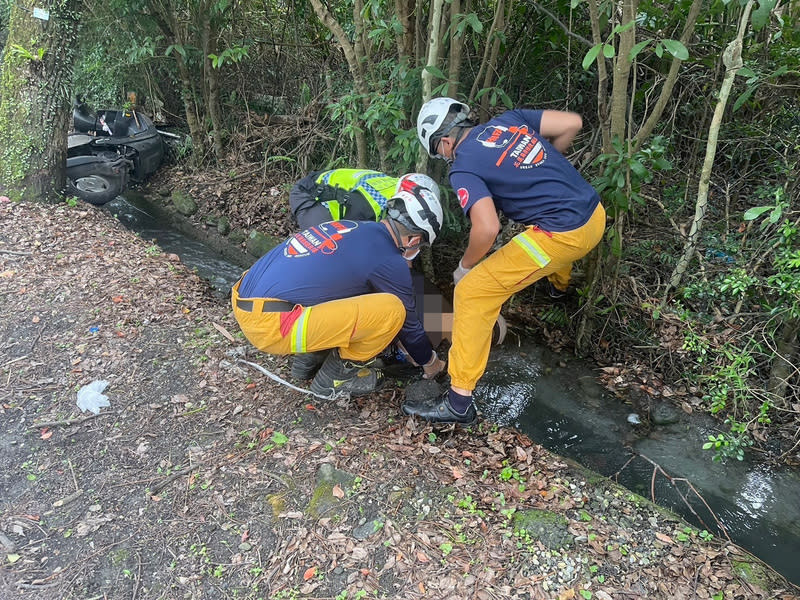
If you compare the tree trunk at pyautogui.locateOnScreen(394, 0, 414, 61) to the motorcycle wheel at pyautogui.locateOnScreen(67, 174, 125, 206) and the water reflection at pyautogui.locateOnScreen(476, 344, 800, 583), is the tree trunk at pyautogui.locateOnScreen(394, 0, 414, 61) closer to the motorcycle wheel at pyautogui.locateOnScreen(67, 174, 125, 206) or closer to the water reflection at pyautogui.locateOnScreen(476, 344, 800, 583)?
the water reflection at pyautogui.locateOnScreen(476, 344, 800, 583)

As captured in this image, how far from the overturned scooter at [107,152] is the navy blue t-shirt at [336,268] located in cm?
426

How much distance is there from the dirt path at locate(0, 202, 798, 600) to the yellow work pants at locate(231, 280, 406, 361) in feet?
1.65

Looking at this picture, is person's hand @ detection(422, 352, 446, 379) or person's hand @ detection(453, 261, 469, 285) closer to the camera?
person's hand @ detection(453, 261, 469, 285)

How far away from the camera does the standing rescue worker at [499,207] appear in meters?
2.98

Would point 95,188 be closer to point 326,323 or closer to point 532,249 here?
point 326,323

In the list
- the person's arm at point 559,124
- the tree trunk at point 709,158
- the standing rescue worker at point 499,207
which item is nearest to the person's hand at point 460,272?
the standing rescue worker at point 499,207

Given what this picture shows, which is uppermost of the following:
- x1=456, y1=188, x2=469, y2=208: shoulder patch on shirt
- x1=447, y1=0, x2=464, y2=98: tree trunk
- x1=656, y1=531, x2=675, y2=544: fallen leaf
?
x1=447, y1=0, x2=464, y2=98: tree trunk

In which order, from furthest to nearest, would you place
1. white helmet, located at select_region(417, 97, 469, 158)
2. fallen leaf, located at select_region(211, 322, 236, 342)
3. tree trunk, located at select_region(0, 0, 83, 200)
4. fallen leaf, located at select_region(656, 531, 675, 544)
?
tree trunk, located at select_region(0, 0, 83, 200) < fallen leaf, located at select_region(211, 322, 236, 342) < white helmet, located at select_region(417, 97, 469, 158) < fallen leaf, located at select_region(656, 531, 675, 544)

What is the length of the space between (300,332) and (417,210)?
993 millimetres

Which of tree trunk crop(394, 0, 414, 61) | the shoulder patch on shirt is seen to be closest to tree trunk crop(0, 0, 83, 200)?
tree trunk crop(394, 0, 414, 61)

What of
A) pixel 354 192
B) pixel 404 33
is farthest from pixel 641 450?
pixel 404 33

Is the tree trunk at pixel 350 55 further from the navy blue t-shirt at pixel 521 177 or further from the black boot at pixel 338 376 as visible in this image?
the black boot at pixel 338 376

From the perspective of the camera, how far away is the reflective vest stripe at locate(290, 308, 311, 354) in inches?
116

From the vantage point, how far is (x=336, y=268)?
295cm
